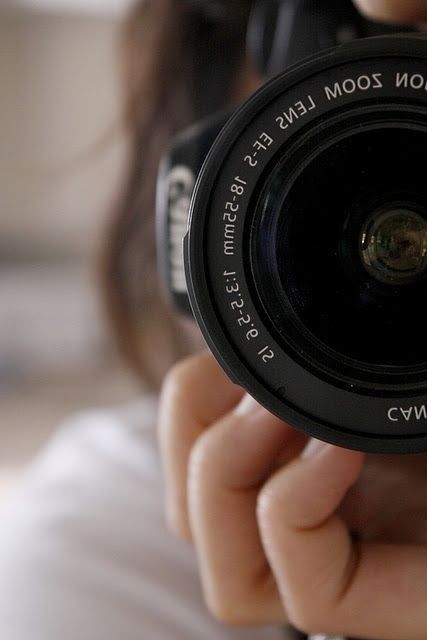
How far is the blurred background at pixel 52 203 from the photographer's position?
2359 mm

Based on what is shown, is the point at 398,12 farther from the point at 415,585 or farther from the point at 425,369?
the point at 415,585

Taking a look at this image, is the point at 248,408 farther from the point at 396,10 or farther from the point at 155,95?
the point at 155,95

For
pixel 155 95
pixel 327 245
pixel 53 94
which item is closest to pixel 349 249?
pixel 327 245

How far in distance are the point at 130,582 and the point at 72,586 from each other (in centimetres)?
4

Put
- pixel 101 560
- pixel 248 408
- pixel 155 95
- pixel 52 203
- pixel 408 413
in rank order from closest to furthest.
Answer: pixel 408 413 < pixel 248 408 < pixel 101 560 < pixel 155 95 < pixel 52 203

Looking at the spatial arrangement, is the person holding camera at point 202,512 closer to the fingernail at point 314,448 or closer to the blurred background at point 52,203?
the fingernail at point 314,448

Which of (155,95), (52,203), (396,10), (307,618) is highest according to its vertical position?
(52,203)

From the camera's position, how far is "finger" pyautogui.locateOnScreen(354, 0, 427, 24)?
46cm

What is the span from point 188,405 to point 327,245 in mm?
161

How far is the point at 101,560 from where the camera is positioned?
0.59 m

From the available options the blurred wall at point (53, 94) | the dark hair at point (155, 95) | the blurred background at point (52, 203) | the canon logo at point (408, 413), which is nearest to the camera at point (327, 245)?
the canon logo at point (408, 413)

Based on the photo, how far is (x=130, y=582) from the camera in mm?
571

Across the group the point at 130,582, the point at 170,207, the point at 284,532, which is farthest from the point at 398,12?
the point at 130,582

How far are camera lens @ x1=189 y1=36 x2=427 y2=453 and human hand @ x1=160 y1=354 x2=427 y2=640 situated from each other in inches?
2.7
